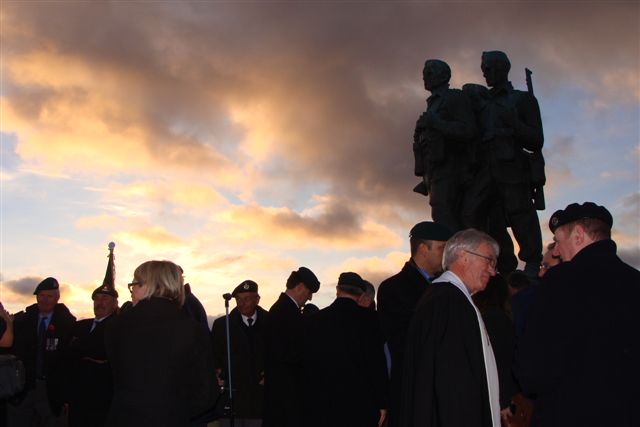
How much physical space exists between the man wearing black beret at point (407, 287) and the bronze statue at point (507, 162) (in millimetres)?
5326

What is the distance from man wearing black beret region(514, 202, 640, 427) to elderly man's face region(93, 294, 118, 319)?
645 cm

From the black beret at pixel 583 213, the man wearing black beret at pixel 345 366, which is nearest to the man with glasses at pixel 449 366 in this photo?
the black beret at pixel 583 213

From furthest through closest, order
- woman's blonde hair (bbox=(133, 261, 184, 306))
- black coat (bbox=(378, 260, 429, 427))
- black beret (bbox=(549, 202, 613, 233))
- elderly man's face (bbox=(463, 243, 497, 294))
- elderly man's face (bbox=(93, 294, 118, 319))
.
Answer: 1. elderly man's face (bbox=(93, 294, 118, 319))
2. black coat (bbox=(378, 260, 429, 427))
3. woman's blonde hair (bbox=(133, 261, 184, 306))
4. elderly man's face (bbox=(463, 243, 497, 294))
5. black beret (bbox=(549, 202, 613, 233))

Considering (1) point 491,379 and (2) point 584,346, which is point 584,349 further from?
(1) point 491,379

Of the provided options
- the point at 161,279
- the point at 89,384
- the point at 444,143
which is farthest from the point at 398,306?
the point at 444,143

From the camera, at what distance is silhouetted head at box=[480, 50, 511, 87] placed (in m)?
12.0

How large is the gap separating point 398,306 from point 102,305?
15.4 ft

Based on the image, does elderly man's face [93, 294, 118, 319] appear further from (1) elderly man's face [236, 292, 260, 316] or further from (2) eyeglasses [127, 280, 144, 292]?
(2) eyeglasses [127, 280, 144, 292]

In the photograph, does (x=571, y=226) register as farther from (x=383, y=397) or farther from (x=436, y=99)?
(x=436, y=99)

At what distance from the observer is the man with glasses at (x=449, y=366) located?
4953 mm

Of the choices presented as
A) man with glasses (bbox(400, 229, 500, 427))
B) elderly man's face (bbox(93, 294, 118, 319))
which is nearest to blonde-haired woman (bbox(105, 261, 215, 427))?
man with glasses (bbox(400, 229, 500, 427))

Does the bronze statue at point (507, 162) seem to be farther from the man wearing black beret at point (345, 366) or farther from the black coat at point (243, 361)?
the man wearing black beret at point (345, 366)

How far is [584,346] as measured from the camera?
4.75 m

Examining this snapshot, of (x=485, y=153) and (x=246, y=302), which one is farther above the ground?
(x=485, y=153)
